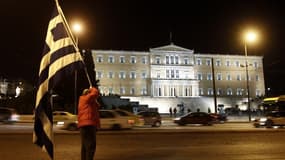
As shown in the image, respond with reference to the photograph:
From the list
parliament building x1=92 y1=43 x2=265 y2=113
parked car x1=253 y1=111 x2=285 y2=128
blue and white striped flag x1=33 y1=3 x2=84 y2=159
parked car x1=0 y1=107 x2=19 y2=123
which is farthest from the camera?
parliament building x1=92 y1=43 x2=265 y2=113

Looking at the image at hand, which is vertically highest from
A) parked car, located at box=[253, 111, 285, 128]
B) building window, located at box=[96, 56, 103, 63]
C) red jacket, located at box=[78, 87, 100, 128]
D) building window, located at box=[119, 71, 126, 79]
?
building window, located at box=[96, 56, 103, 63]

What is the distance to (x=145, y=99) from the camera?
315ft

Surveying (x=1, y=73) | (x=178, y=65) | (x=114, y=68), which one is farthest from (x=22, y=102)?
(x=178, y=65)

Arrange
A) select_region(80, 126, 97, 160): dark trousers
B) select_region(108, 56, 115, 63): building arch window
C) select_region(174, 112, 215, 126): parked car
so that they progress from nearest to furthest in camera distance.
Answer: select_region(80, 126, 97, 160): dark trousers < select_region(174, 112, 215, 126): parked car < select_region(108, 56, 115, 63): building arch window

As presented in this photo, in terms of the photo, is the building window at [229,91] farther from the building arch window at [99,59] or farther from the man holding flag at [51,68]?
the man holding flag at [51,68]

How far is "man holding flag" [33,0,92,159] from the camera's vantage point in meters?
6.11

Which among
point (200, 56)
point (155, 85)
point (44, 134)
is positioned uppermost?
point (200, 56)

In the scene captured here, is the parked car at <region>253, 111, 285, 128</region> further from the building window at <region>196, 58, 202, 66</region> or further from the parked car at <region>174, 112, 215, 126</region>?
the building window at <region>196, 58, 202, 66</region>

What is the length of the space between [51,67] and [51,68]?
0.02 m

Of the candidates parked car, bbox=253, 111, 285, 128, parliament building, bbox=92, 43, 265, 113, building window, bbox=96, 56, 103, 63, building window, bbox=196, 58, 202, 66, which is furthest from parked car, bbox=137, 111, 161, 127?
building window, bbox=196, 58, 202, 66

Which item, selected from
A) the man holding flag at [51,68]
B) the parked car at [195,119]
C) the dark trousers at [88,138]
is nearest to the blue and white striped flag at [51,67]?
the man holding flag at [51,68]

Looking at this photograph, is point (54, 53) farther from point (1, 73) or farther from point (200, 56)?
point (200, 56)

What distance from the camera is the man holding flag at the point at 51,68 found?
240 inches

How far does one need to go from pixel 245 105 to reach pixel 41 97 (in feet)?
310
